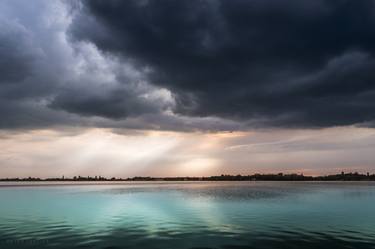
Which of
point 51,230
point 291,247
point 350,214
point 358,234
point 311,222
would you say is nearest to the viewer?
point 291,247

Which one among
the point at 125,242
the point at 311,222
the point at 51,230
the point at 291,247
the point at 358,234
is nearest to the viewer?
the point at 291,247

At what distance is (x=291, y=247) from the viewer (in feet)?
104

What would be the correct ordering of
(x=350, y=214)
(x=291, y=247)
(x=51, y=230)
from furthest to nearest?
(x=350, y=214), (x=51, y=230), (x=291, y=247)

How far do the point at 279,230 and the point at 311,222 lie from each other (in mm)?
8915

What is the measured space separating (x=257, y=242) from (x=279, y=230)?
8045 mm

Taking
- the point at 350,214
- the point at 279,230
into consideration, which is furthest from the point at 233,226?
the point at 350,214

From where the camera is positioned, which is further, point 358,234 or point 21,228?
point 21,228

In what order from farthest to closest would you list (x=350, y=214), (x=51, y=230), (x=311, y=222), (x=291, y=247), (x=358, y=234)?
(x=350, y=214) < (x=311, y=222) < (x=51, y=230) < (x=358, y=234) < (x=291, y=247)

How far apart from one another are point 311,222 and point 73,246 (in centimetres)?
2988

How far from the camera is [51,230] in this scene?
136 feet

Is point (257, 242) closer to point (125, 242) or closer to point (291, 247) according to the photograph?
point (291, 247)

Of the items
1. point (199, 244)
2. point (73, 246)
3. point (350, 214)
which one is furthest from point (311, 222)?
point (73, 246)

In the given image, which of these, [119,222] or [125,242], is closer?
[125,242]

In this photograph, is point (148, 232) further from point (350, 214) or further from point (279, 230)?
point (350, 214)
